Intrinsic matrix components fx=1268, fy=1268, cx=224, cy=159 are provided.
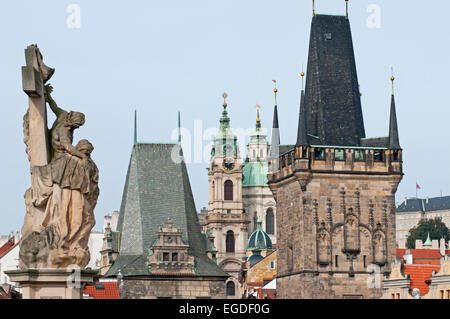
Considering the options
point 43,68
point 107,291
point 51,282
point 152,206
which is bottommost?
point 51,282

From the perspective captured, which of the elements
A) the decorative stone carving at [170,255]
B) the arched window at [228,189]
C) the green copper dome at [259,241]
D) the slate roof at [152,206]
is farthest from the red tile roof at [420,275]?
the arched window at [228,189]

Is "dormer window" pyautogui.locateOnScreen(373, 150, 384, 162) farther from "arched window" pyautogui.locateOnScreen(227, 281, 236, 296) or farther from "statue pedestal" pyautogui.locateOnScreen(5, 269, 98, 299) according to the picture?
"arched window" pyautogui.locateOnScreen(227, 281, 236, 296)

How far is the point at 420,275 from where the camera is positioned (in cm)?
5853

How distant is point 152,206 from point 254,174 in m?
108

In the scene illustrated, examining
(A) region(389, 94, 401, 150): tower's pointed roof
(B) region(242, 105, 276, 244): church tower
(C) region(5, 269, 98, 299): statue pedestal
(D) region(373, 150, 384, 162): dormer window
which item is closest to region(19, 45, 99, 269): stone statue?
(C) region(5, 269, 98, 299): statue pedestal

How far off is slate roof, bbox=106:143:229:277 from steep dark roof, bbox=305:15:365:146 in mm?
8226

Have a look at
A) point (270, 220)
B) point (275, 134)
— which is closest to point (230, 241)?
point (270, 220)

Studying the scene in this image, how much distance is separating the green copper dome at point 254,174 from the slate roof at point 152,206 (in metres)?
103

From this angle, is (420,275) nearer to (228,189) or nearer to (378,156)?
(378,156)
